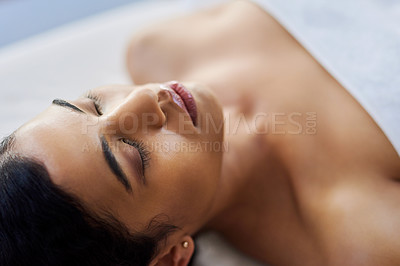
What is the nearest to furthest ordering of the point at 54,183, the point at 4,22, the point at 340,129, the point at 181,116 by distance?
the point at 54,183
the point at 181,116
the point at 340,129
the point at 4,22

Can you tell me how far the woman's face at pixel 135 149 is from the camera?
2.24 feet

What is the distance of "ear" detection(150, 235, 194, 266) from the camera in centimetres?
84

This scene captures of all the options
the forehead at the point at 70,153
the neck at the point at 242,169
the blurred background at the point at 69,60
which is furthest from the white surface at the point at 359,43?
the forehead at the point at 70,153

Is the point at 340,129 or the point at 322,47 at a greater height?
the point at 322,47

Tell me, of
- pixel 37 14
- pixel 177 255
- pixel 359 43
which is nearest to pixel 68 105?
pixel 177 255

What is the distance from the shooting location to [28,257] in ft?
2.23

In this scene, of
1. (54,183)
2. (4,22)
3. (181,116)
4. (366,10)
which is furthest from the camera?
(4,22)

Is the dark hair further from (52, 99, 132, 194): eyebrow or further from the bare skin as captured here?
the bare skin

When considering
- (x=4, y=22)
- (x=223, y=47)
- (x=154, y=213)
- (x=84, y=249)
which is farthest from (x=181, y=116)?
(x=4, y=22)

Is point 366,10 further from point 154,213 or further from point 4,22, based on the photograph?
point 4,22

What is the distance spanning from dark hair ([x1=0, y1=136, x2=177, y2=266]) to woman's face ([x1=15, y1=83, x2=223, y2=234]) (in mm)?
18

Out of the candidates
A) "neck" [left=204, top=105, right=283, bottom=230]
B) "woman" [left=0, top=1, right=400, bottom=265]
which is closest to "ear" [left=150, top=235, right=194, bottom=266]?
"woman" [left=0, top=1, right=400, bottom=265]

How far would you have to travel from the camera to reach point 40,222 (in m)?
0.67

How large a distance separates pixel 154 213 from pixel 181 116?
186 mm
